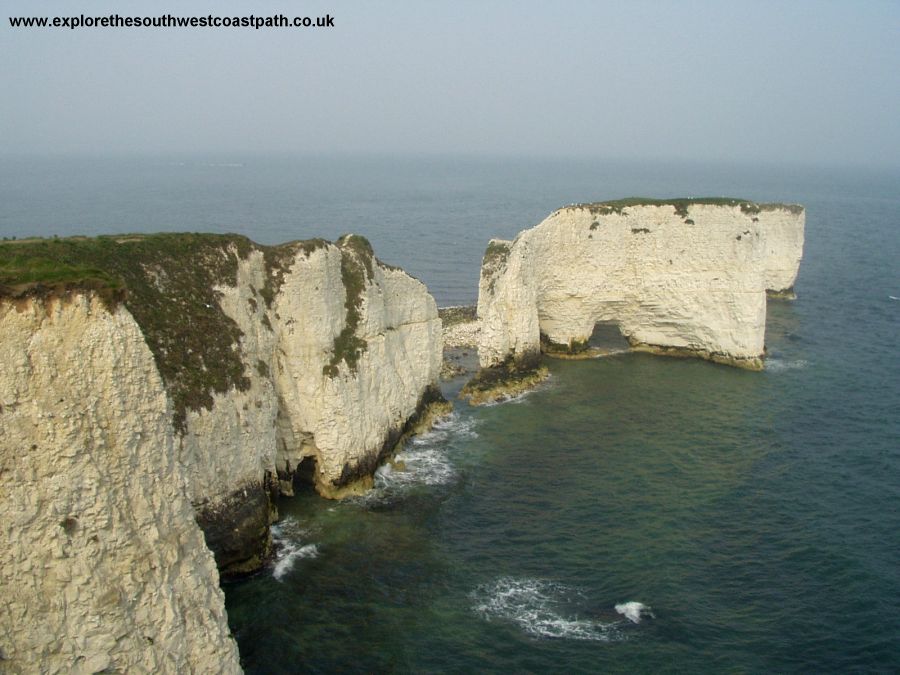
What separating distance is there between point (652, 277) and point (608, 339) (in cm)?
653

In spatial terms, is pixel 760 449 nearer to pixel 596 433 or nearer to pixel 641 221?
pixel 596 433

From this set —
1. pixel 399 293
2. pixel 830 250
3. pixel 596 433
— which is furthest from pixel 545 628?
pixel 830 250

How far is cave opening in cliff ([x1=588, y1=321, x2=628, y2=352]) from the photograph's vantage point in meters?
47.9

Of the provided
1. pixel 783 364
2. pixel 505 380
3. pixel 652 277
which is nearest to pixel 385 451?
pixel 505 380

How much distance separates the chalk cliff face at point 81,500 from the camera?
1359 cm

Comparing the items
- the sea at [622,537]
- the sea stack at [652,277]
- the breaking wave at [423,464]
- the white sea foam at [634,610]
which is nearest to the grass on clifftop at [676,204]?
the sea stack at [652,277]

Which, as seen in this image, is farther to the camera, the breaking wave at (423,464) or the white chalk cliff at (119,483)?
the breaking wave at (423,464)

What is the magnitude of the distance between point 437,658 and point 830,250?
8705 cm

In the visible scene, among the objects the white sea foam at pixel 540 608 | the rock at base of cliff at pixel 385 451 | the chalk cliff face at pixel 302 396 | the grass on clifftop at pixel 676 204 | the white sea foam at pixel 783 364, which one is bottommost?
the white sea foam at pixel 540 608

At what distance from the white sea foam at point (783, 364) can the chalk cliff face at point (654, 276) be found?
977mm

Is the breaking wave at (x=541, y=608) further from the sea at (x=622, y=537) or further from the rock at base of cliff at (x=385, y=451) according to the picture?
the rock at base of cliff at (x=385, y=451)

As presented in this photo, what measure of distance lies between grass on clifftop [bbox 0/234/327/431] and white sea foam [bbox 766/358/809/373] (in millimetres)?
33146

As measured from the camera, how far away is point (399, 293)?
32.6 m

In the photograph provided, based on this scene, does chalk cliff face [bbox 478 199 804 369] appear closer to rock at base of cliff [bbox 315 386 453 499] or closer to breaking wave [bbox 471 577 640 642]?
rock at base of cliff [bbox 315 386 453 499]
